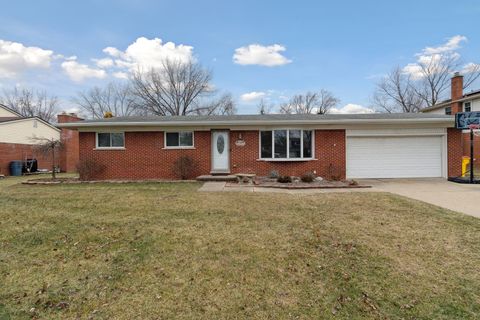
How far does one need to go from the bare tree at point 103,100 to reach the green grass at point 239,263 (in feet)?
116

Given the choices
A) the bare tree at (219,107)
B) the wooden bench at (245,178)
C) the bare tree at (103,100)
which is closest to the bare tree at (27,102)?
the bare tree at (103,100)

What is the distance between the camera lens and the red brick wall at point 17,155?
17.6 m

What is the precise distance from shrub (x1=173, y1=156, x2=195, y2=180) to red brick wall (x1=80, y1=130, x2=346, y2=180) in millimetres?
192

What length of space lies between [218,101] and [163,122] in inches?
945

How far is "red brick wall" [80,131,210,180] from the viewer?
12609mm

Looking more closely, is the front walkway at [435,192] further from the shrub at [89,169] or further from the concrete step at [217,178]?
the shrub at [89,169]

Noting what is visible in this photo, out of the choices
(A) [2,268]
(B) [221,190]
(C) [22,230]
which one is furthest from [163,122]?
(A) [2,268]

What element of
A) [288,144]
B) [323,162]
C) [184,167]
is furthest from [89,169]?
[323,162]

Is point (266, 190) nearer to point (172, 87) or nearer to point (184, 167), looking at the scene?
point (184, 167)

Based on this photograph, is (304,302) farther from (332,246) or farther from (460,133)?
(460,133)

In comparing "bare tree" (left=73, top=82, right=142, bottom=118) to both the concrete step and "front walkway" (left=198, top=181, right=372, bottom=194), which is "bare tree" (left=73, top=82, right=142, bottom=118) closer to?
the concrete step

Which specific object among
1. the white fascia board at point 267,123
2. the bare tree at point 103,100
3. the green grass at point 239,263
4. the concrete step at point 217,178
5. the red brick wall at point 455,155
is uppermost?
the bare tree at point 103,100

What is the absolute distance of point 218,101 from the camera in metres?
35.3

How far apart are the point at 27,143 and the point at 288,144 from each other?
63.6ft
